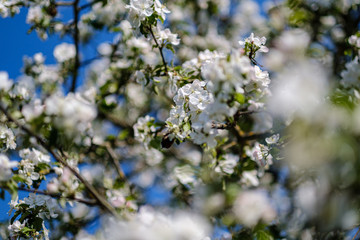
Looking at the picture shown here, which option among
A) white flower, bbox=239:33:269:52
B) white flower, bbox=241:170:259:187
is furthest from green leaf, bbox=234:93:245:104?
white flower, bbox=241:170:259:187

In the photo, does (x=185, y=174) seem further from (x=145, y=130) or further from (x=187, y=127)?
(x=187, y=127)

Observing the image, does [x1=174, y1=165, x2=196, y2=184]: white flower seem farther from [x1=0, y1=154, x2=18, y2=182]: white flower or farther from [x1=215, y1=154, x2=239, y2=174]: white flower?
[x1=0, y1=154, x2=18, y2=182]: white flower

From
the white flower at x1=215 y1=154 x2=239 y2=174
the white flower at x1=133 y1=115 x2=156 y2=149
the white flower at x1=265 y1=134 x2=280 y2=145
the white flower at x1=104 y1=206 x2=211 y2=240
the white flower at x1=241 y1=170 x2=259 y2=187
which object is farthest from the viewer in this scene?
the white flower at x1=241 y1=170 x2=259 y2=187

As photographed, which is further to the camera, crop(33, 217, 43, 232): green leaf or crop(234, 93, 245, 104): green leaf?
crop(33, 217, 43, 232): green leaf

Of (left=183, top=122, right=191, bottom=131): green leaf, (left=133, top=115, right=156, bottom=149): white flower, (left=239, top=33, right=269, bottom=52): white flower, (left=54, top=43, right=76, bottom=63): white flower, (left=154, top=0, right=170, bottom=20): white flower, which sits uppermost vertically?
(left=54, top=43, right=76, bottom=63): white flower

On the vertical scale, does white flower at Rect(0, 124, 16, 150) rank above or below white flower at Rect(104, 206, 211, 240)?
above

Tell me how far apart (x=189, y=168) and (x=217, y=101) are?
117 cm

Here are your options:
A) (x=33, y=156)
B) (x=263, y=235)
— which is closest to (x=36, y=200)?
(x=33, y=156)

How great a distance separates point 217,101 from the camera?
98 centimetres

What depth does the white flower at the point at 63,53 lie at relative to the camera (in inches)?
129

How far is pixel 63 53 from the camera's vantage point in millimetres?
3322

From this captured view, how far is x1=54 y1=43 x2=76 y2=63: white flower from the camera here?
327 centimetres

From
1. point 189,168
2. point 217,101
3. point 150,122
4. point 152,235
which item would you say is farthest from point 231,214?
point 152,235

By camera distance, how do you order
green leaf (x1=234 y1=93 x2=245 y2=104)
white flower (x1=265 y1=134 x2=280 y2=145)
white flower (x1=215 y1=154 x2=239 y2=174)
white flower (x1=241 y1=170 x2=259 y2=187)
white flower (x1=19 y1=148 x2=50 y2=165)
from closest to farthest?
green leaf (x1=234 y1=93 x2=245 y2=104) → white flower (x1=265 y1=134 x2=280 y2=145) → white flower (x1=19 y1=148 x2=50 y2=165) → white flower (x1=215 y1=154 x2=239 y2=174) → white flower (x1=241 y1=170 x2=259 y2=187)
